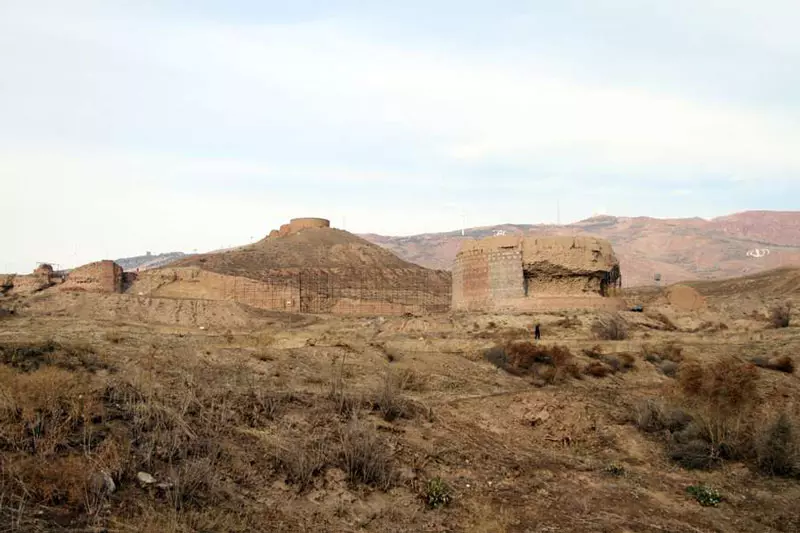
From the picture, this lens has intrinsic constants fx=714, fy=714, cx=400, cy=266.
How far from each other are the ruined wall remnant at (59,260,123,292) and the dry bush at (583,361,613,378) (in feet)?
125

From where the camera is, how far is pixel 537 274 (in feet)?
80.6

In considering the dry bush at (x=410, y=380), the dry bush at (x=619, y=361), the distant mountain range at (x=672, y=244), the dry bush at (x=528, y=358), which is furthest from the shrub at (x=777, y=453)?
the distant mountain range at (x=672, y=244)

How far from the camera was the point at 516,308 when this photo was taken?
78.7ft

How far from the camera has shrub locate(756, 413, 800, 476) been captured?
28.4ft

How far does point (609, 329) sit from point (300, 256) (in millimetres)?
46324

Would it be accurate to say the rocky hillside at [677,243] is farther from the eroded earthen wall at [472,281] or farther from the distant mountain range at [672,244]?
the eroded earthen wall at [472,281]

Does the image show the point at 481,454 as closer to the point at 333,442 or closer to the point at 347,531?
the point at 333,442

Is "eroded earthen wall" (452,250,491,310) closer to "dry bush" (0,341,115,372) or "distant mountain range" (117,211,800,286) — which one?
"dry bush" (0,341,115,372)

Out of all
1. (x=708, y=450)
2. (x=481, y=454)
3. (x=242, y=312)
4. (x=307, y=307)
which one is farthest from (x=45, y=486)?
(x=307, y=307)

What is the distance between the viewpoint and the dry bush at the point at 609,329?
2192cm

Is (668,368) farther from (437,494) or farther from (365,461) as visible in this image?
(365,461)

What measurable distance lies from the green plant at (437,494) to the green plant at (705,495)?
2.84 meters

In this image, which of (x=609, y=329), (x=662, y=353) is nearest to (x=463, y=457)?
(x=662, y=353)

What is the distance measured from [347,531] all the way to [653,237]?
6001 inches
